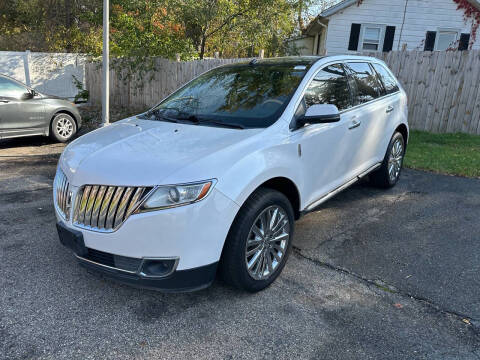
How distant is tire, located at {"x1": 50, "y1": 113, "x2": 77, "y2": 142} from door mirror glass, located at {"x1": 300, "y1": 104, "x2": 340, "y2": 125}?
715 cm

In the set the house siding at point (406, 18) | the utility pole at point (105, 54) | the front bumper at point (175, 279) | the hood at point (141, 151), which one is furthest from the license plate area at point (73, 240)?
the house siding at point (406, 18)

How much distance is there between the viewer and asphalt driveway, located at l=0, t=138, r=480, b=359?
2.57m

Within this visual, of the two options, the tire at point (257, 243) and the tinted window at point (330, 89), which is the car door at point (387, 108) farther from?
the tire at point (257, 243)

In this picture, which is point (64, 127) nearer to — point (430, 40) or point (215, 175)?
point (215, 175)

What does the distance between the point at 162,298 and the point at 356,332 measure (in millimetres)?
1475

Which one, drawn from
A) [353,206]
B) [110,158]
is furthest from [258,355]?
[353,206]

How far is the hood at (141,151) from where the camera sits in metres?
2.69

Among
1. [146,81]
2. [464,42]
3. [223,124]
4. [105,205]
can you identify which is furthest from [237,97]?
A: [464,42]

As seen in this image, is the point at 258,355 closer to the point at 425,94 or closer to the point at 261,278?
the point at 261,278

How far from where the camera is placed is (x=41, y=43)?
59.0 ft

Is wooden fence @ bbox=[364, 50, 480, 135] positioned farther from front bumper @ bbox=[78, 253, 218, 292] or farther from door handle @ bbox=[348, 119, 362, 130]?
front bumper @ bbox=[78, 253, 218, 292]

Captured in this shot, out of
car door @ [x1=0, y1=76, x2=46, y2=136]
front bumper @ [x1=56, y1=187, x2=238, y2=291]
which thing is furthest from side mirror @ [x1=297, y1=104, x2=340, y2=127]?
car door @ [x1=0, y1=76, x2=46, y2=136]

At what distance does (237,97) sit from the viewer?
387 cm

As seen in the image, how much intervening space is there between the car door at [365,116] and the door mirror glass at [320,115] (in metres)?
0.93
